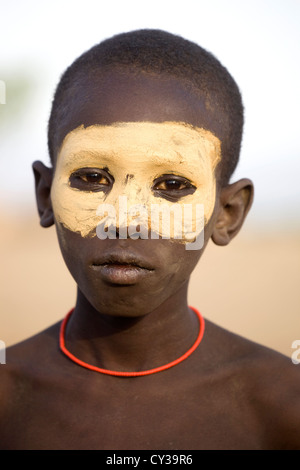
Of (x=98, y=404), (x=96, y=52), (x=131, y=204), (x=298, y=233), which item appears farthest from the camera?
(x=298, y=233)

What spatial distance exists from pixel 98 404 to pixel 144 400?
21 centimetres

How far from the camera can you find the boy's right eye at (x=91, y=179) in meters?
2.70

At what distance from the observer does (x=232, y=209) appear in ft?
10.3

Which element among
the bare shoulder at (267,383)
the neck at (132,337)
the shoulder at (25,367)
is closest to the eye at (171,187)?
the neck at (132,337)

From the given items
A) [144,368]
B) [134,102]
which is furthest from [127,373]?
[134,102]

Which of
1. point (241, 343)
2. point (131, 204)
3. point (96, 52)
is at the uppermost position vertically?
point (96, 52)

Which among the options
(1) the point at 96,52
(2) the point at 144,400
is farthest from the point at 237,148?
(2) the point at 144,400

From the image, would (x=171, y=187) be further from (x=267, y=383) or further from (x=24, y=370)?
(x=24, y=370)

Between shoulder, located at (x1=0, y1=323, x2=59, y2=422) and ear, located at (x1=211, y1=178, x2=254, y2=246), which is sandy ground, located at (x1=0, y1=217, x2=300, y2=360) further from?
shoulder, located at (x1=0, y1=323, x2=59, y2=422)

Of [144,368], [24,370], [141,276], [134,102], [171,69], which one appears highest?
[171,69]

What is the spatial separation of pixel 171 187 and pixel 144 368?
867 millimetres

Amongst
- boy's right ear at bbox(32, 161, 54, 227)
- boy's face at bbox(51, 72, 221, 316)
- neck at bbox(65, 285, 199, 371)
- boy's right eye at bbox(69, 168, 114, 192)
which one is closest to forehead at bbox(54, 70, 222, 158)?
boy's face at bbox(51, 72, 221, 316)

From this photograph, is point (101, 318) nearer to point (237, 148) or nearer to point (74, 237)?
point (74, 237)

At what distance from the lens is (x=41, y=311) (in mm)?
9227
